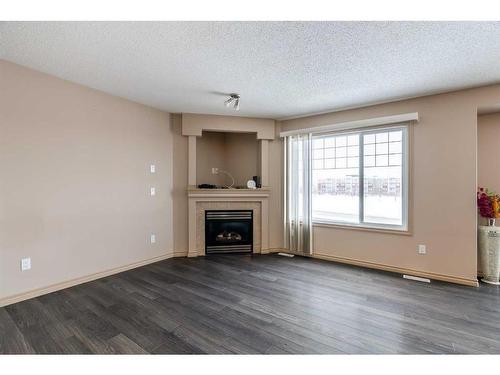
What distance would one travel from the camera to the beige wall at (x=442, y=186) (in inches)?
111

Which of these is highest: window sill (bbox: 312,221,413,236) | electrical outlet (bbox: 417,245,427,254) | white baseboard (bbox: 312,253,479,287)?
window sill (bbox: 312,221,413,236)

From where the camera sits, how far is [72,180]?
2787 mm

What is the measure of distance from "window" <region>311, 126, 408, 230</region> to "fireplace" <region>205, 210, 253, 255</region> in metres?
1.23

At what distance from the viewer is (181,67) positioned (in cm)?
233

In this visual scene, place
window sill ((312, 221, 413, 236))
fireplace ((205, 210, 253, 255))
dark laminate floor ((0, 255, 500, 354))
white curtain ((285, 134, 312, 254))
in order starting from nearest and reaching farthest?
1. dark laminate floor ((0, 255, 500, 354))
2. window sill ((312, 221, 413, 236))
3. white curtain ((285, 134, 312, 254))
4. fireplace ((205, 210, 253, 255))

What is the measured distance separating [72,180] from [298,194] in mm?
3258

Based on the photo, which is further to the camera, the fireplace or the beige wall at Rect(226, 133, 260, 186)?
the beige wall at Rect(226, 133, 260, 186)

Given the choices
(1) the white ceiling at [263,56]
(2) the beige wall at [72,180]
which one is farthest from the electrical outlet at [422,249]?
(2) the beige wall at [72,180]

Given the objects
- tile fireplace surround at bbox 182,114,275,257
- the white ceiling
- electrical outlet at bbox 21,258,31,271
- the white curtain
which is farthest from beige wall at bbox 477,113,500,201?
electrical outlet at bbox 21,258,31,271

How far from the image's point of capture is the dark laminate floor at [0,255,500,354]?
1.72 meters

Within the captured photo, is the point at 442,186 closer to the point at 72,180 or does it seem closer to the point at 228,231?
the point at 228,231

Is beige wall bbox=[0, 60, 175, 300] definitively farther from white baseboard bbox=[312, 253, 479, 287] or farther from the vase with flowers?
the vase with flowers

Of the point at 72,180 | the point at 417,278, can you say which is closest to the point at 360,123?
the point at 417,278
